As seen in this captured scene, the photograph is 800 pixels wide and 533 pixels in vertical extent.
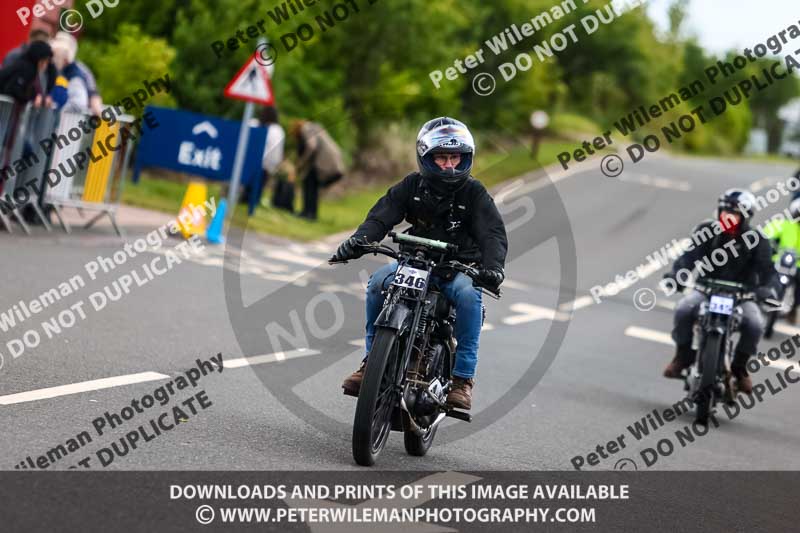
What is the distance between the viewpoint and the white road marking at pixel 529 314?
52.1ft

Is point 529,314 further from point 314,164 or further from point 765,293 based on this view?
point 314,164

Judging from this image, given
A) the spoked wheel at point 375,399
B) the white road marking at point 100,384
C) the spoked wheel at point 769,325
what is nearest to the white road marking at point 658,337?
the spoked wheel at point 769,325

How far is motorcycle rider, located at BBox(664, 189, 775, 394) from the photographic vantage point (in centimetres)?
1116

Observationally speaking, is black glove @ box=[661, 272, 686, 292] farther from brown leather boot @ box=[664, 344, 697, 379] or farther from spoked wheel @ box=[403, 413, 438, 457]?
spoked wheel @ box=[403, 413, 438, 457]

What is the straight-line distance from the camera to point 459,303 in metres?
7.61

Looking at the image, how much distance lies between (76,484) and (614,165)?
41308mm

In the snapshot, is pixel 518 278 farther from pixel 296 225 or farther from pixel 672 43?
pixel 672 43

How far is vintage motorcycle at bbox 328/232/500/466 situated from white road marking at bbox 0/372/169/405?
1.80m

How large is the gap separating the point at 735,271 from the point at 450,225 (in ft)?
14.3

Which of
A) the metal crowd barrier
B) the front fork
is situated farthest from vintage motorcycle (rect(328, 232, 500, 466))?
the metal crowd barrier

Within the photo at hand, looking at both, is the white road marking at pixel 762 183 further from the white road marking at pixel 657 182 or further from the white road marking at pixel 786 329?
the white road marking at pixel 786 329

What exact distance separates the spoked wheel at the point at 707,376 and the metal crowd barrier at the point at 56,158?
7774mm

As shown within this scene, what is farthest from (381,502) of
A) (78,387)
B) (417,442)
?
(78,387)

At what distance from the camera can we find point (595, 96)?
68688 mm
